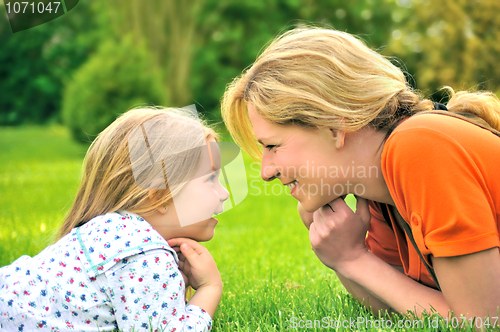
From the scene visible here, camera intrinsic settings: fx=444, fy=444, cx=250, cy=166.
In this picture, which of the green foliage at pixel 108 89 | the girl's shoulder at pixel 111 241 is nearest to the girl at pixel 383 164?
the girl's shoulder at pixel 111 241

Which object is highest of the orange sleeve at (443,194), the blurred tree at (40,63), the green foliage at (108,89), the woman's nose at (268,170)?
the orange sleeve at (443,194)

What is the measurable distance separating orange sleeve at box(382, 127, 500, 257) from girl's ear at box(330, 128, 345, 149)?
1.04 ft

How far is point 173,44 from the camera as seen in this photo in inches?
885

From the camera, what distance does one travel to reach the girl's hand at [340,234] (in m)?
2.25

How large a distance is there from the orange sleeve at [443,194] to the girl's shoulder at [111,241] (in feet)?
3.84

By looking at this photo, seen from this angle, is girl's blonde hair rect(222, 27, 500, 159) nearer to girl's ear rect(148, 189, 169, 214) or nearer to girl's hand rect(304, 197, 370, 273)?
girl's hand rect(304, 197, 370, 273)

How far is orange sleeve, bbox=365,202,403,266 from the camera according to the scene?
2586mm

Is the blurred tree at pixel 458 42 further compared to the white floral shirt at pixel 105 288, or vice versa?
the blurred tree at pixel 458 42

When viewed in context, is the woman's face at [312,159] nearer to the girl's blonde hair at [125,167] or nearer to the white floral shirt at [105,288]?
the girl's blonde hair at [125,167]

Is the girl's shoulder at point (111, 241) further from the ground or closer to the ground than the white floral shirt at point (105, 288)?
further from the ground

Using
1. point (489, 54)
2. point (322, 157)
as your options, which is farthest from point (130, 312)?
point (489, 54)

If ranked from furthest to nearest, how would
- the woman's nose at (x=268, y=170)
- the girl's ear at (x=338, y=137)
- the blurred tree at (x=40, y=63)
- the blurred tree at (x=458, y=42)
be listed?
the blurred tree at (x=40, y=63), the blurred tree at (x=458, y=42), the woman's nose at (x=268, y=170), the girl's ear at (x=338, y=137)

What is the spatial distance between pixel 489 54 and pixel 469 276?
19.1 metres

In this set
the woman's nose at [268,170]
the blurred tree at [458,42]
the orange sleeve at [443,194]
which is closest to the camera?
the orange sleeve at [443,194]
